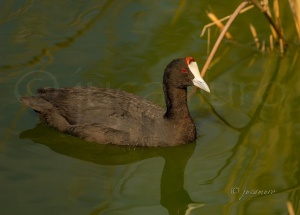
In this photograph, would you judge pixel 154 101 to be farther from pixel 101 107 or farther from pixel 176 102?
pixel 101 107

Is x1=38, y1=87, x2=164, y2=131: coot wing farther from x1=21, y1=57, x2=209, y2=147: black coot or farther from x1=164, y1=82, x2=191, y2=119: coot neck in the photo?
x1=164, y1=82, x2=191, y2=119: coot neck

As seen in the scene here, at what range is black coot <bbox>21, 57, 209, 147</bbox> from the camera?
6184 mm

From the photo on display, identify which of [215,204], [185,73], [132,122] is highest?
[185,73]

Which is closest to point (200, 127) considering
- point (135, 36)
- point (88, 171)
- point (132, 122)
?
point (132, 122)

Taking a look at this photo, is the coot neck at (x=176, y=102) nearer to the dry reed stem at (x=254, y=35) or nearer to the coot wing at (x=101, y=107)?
the coot wing at (x=101, y=107)

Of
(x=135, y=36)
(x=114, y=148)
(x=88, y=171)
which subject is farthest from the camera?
(x=135, y=36)

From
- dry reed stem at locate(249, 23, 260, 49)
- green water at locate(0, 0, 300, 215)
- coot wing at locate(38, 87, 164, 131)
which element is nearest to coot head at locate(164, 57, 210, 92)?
coot wing at locate(38, 87, 164, 131)

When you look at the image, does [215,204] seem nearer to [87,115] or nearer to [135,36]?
[87,115]

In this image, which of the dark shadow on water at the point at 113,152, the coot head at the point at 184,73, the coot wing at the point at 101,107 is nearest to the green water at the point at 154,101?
the dark shadow on water at the point at 113,152

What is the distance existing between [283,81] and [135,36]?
169 cm

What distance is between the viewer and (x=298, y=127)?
6598mm

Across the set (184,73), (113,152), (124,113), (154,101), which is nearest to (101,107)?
(124,113)

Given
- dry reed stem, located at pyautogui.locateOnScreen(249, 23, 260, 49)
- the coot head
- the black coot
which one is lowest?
the black coot

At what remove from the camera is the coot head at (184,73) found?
615cm
